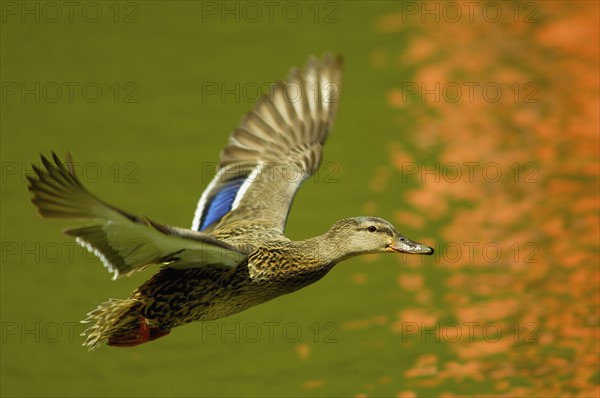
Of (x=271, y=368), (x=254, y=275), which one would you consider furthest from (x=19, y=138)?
(x=254, y=275)

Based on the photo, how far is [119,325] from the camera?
7.49 metres

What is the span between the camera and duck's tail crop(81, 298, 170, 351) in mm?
7438

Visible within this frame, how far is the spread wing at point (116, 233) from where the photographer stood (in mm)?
6020

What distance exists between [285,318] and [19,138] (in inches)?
163

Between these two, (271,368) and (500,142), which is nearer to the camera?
(271,368)

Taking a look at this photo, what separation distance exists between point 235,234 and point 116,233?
156cm

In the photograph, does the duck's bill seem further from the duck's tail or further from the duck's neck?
the duck's tail

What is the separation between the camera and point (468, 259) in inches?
429

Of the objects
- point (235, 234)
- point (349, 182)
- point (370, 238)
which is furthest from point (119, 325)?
point (349, 182)

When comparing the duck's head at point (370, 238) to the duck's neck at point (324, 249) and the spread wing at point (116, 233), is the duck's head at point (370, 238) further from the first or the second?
the spread wing at point (116, 233)

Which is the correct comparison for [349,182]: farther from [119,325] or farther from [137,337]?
[119,325]

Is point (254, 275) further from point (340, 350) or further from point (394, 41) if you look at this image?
point (394, 41)

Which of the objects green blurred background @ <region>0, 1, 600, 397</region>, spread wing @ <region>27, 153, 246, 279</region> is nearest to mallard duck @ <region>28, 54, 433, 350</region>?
spread wing @ <region>27, 153, 246, 279</region>

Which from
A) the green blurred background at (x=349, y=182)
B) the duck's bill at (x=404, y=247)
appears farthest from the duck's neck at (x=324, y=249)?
the green blurred background at (x=349, y=182)
